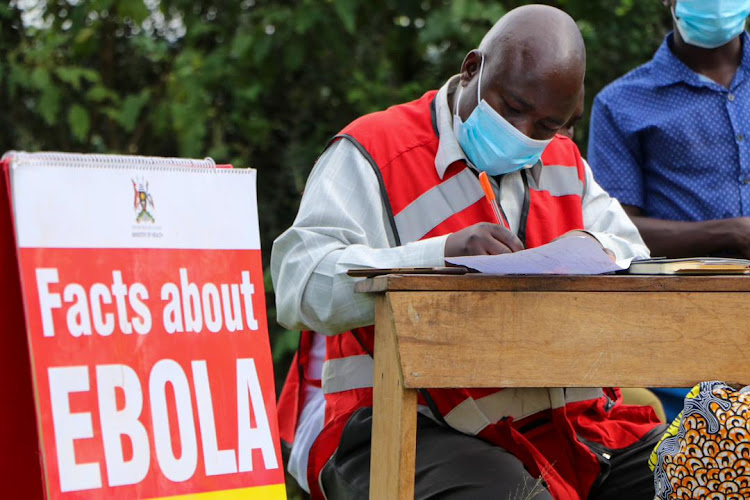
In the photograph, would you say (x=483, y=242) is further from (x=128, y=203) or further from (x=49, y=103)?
(x=49, y=103)

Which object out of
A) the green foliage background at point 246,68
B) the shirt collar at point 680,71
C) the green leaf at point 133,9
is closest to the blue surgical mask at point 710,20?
the shirt collar at point 680,71

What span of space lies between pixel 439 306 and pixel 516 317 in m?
0.16

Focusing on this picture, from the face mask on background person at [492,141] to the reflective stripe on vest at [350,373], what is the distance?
589 millimetres

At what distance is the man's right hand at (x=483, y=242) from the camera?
2.32 metres

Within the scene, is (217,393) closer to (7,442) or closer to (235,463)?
(235,463)

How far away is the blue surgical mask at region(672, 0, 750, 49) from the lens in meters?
3.41

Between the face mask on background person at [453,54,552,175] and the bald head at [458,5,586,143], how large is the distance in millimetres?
30


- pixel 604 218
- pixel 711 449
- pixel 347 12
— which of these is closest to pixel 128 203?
pixel 711 449

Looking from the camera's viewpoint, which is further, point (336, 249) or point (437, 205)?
point (437, 205)

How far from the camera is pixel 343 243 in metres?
2.52

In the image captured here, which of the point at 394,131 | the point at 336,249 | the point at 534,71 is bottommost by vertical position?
the point at 336,249

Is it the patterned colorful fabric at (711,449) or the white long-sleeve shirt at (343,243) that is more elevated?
the white long-sleeve shirt at (343,243)

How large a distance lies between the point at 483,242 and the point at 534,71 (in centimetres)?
57

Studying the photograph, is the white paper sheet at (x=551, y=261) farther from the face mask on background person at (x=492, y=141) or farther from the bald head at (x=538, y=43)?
the bald head at (x=538, y=43)
